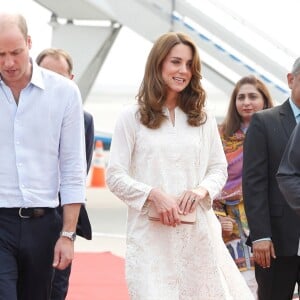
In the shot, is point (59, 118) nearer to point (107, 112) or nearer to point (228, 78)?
point (228, 78)

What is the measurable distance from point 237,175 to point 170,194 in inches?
71.2

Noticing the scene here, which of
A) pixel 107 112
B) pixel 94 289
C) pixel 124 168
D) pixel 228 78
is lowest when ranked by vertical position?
pixel 107 112

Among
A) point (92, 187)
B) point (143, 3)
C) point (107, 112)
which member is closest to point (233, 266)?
point (143, 3)

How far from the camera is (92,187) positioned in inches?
845

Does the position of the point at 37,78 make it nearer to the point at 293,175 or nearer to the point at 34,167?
the point at 34,167

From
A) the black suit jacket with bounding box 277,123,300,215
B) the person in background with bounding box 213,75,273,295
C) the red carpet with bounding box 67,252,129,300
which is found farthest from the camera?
the red carpet with bounding box 67,252,129,300

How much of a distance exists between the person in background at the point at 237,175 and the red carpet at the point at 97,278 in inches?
95.0

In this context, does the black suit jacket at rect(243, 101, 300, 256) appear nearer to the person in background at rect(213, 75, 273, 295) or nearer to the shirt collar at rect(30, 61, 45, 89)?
the person in background at rect(213, 75, 273, 295)

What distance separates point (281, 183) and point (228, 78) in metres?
7.73

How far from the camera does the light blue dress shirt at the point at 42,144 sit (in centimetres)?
502

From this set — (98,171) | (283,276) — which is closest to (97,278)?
(283,276)

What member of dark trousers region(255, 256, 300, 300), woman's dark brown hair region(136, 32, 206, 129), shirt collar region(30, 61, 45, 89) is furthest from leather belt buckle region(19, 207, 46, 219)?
dark trousers region(255, 256, 300, 300)

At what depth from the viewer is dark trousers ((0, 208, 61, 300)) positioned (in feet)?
16.1

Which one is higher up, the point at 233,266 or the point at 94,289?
the point at 233,266
